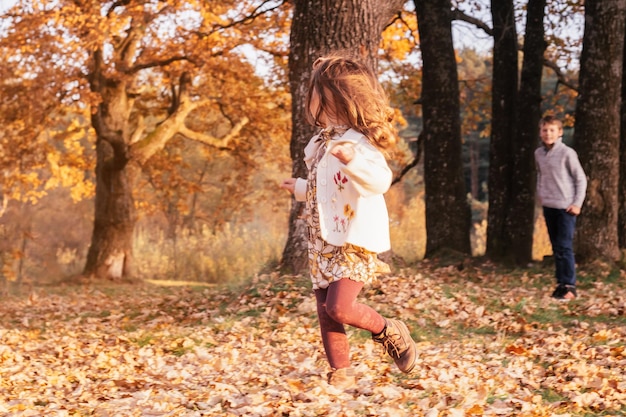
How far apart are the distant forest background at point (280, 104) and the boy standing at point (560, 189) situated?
6.91ft

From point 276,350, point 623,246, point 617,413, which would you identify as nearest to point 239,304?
point 276,350

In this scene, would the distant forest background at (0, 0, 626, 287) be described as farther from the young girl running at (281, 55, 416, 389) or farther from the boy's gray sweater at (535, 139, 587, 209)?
the young girl running at (281, 55, 416, 389)

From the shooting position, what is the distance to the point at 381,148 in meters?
4.61

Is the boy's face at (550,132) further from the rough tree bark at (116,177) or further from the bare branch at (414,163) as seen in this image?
the rough tree bark at (116,177)

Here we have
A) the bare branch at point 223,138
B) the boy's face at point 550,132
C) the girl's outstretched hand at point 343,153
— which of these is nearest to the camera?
the girl's outstretched hand at point 343,153

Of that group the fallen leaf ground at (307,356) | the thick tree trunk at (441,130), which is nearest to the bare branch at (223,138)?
the thick tree trunk at (441,130)

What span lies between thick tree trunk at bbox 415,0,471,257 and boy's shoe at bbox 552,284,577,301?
3808mm

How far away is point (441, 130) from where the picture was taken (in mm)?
13008

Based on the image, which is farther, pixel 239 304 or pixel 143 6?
pixel 143 6

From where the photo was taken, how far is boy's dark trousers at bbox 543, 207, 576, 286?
8938mm

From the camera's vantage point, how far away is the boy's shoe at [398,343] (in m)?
4.78

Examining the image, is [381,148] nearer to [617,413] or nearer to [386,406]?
[386,406]

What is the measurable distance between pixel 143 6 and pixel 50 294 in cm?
597

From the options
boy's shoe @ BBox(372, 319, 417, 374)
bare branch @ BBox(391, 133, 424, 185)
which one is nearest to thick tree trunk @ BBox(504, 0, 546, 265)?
bare branch @ BBox(391, 133, 424, 185)
